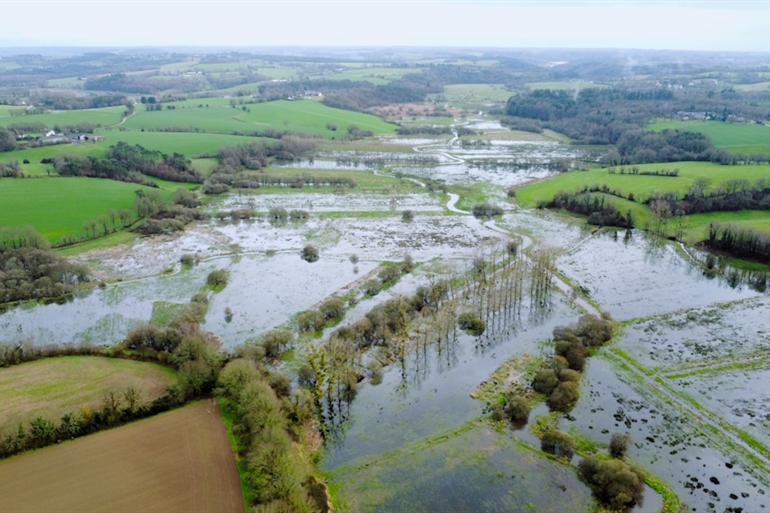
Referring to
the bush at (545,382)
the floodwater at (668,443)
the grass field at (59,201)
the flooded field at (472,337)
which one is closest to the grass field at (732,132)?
the flooded field at (472,337)

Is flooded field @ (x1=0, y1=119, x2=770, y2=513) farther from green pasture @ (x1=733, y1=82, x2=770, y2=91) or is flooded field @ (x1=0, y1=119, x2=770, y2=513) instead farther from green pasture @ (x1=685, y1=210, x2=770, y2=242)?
green pasture @ (x1=733, y1=82, x2=770, y2=91)

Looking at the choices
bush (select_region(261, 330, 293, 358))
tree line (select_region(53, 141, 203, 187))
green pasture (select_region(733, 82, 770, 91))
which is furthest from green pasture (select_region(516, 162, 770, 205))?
green pasture (select_region(733, 82, 770, 91))

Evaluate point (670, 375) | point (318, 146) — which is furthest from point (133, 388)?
point (318, 146)

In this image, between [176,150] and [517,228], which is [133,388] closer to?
[517,228]

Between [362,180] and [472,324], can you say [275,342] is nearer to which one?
[472,324]

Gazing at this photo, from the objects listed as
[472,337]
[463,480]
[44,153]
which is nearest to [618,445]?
[463,480]

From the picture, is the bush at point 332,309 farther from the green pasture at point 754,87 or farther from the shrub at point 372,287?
the green pasture at point 754,87
